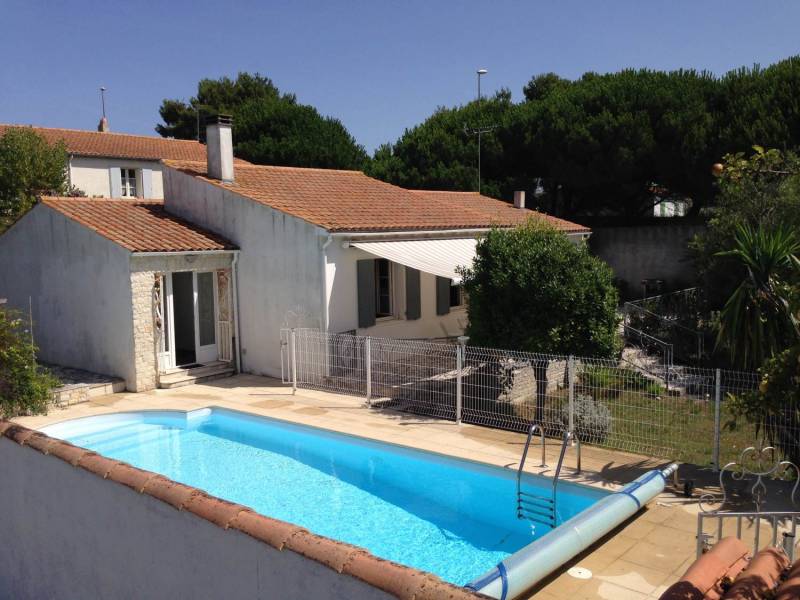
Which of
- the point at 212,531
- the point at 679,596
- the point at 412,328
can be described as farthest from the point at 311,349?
the point at 679,596

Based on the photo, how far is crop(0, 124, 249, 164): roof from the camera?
1849 inches

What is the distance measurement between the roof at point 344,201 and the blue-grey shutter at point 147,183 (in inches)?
861

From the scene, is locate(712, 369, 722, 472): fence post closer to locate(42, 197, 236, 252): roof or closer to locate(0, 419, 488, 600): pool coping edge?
locate(0, 419, 488, 600): pool coping edge

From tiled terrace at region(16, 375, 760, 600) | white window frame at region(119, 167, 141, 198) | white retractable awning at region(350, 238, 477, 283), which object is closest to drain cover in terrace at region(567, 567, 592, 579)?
tiled terrace at region(16, 375, 760, 600)

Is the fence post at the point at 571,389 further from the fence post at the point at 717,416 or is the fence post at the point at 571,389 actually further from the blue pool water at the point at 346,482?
the fence post at the point at 717,416

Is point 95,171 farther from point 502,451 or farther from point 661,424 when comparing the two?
point 661,424

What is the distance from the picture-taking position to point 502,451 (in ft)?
52.2

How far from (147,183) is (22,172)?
47.5 ft

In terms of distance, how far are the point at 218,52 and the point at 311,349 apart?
2202 cm

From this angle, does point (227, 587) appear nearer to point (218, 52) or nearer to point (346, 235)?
point (346, 235)

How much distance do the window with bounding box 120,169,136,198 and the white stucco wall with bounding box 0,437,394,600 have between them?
42009 mm

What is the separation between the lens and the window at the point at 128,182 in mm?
48500

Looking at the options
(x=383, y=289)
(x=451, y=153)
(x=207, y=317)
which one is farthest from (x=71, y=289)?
(x=451, y=153)

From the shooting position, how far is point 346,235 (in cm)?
2302
